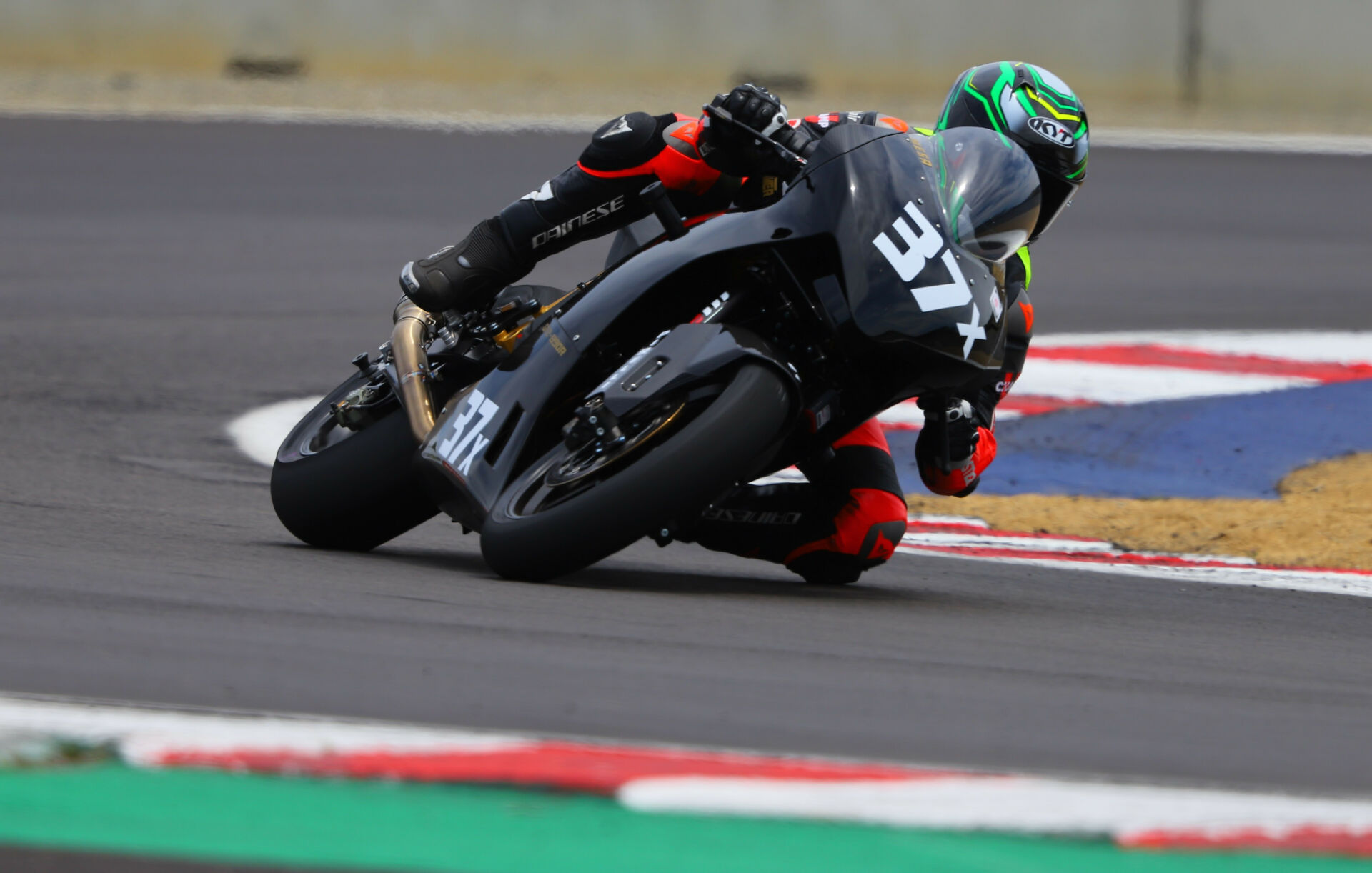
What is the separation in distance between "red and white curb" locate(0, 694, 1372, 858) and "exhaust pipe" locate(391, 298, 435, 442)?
1.97 m

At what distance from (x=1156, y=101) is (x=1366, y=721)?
12070mm

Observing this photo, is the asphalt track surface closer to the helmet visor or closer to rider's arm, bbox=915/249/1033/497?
rider's arm, bbox=915/249/1033/497

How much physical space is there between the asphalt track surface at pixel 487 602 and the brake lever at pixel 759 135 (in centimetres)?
100

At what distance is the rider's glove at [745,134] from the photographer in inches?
167

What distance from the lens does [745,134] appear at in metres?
4.29

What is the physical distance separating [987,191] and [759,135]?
1.68 feet

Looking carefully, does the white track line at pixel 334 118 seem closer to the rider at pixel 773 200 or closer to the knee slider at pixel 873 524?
the rider at pixel 773 200

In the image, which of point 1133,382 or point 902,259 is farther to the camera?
point 1133,382

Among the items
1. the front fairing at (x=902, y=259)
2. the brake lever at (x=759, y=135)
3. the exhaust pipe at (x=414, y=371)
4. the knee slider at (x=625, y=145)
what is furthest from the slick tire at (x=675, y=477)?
the knee slider at (x=625, y=145)

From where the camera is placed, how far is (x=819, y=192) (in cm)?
414

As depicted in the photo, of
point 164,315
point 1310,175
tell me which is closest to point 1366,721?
point 164,315

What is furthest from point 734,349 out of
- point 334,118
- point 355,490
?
point 334,118

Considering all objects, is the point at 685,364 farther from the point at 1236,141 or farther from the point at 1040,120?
the point at 1236,141

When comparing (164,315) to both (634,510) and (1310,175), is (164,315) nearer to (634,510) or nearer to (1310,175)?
(634,510)
